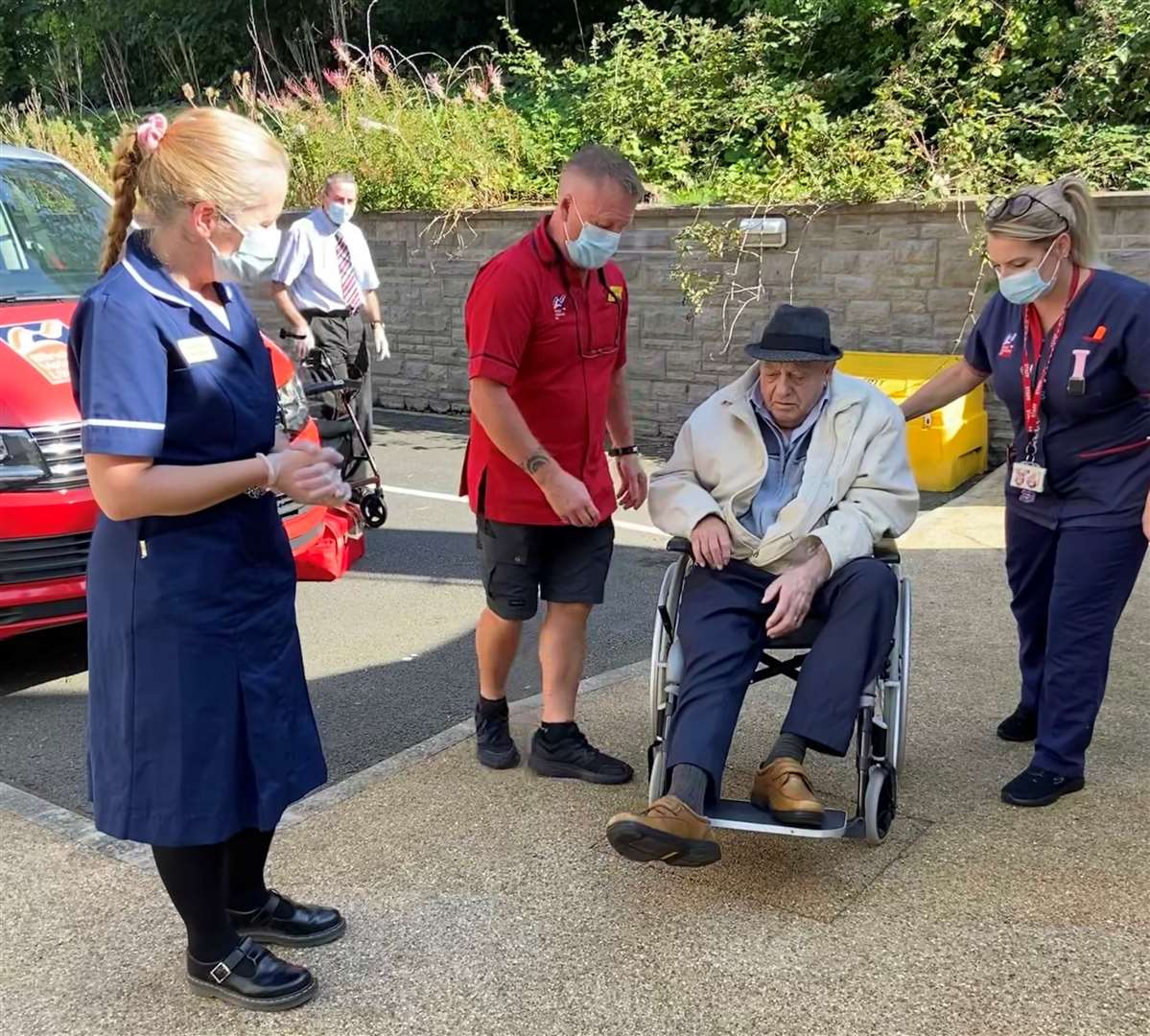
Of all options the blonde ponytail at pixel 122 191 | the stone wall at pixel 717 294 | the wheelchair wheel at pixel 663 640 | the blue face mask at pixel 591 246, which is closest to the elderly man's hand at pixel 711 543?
the wheelchair wheel at pixel 663 640

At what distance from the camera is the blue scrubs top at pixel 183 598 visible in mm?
2289

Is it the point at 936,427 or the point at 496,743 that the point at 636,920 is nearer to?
the point at 496,743

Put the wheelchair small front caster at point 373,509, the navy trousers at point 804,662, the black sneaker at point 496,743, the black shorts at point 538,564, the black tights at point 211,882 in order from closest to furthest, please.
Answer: the black tights at point 211,882 < the navy trousers at point 804,662 < the black shorts at point 538,564 < the black sneaker at point 496,743 < the wheelchair small front caster at point 373,509

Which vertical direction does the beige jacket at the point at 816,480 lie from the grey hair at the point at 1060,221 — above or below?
below

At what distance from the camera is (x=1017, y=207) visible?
352 centimetres

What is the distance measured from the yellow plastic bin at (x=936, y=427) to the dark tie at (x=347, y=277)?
3.22 meters

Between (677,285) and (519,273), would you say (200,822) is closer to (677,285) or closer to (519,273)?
(519,273)

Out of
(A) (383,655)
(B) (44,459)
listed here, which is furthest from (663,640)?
(B) (44,459)

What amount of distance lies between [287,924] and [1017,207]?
2.78 metres

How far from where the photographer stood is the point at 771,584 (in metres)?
3.41

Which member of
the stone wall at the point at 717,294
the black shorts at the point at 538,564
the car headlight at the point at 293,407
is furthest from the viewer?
the stone wall at the point at 717,294

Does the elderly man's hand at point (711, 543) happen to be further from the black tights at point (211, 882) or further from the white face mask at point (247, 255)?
the white face mask at point (247, 255)

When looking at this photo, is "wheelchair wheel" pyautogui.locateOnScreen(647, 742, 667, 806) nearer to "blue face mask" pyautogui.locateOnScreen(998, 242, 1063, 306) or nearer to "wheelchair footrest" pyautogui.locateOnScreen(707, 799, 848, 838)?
"wheelchair footrest" pyautogui.locateOnScreen(707, 799, 848, 838)

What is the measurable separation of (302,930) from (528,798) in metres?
0.95
